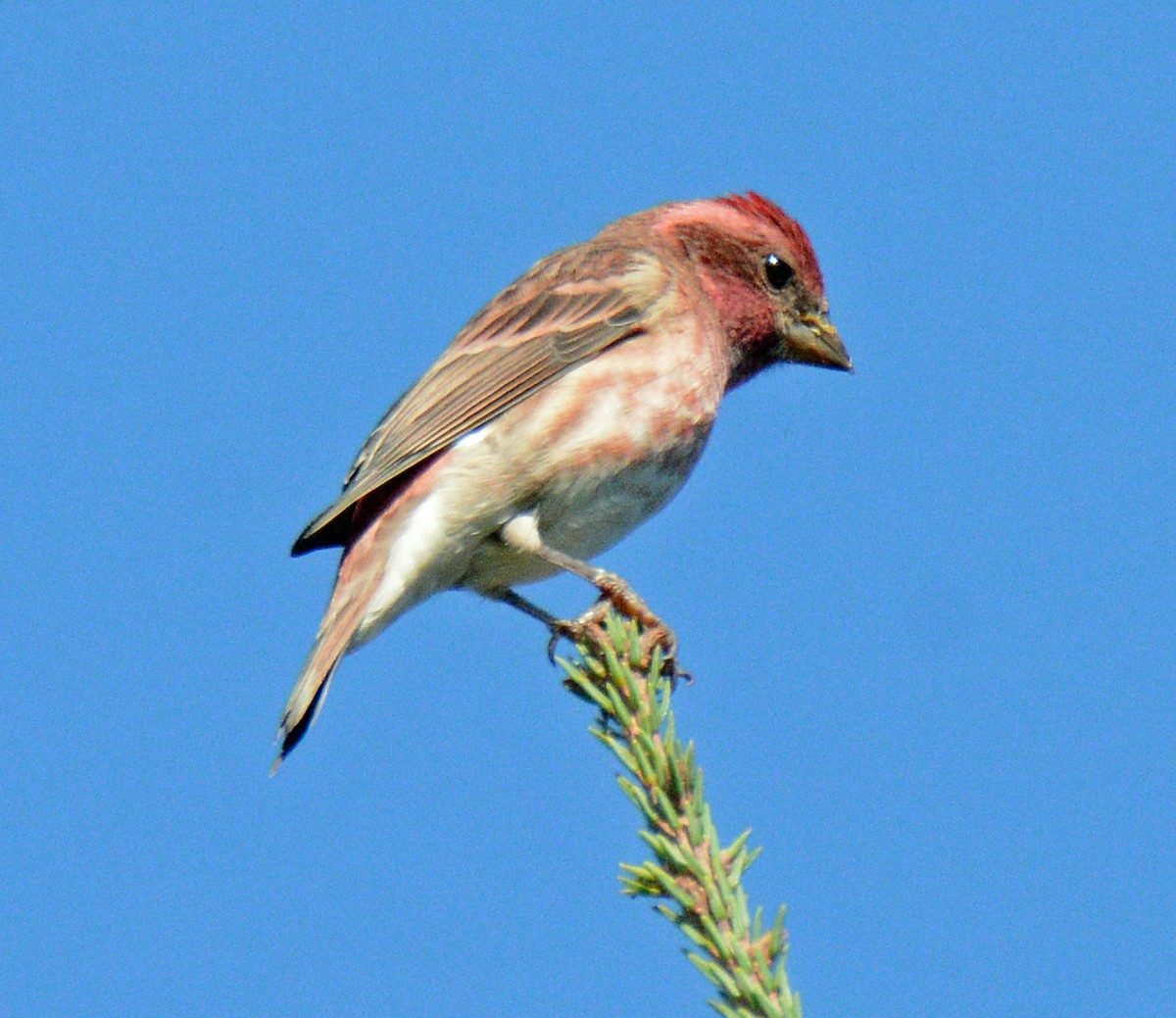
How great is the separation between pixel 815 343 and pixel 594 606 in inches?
118

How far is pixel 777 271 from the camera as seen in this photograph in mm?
8609

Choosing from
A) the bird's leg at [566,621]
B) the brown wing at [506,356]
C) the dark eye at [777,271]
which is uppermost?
the dark eye at [777,271]

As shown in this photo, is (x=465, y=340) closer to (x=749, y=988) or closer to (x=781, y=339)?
(x=781, y=339)

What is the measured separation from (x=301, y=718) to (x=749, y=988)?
315 cm

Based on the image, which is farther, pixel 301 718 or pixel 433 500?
pixel 433 500

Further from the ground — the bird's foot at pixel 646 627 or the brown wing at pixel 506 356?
the brown wing at pixel 506 356

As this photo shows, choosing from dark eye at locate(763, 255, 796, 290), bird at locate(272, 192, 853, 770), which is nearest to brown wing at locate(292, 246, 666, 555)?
bird at locate(272, 192, 853, 770)

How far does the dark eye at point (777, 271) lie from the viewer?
859cm

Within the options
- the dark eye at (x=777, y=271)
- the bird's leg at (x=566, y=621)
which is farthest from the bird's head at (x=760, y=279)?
the bird's leg at (x=566, y=621)

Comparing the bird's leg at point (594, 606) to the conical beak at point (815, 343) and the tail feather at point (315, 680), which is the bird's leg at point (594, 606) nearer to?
the tail feather at point (315, 680)

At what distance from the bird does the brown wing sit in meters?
0.01

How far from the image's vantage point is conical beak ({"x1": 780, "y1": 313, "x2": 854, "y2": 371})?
8.70m

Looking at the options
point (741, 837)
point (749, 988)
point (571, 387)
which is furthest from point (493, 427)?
point (749, 988)

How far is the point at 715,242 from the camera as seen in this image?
341 inches
